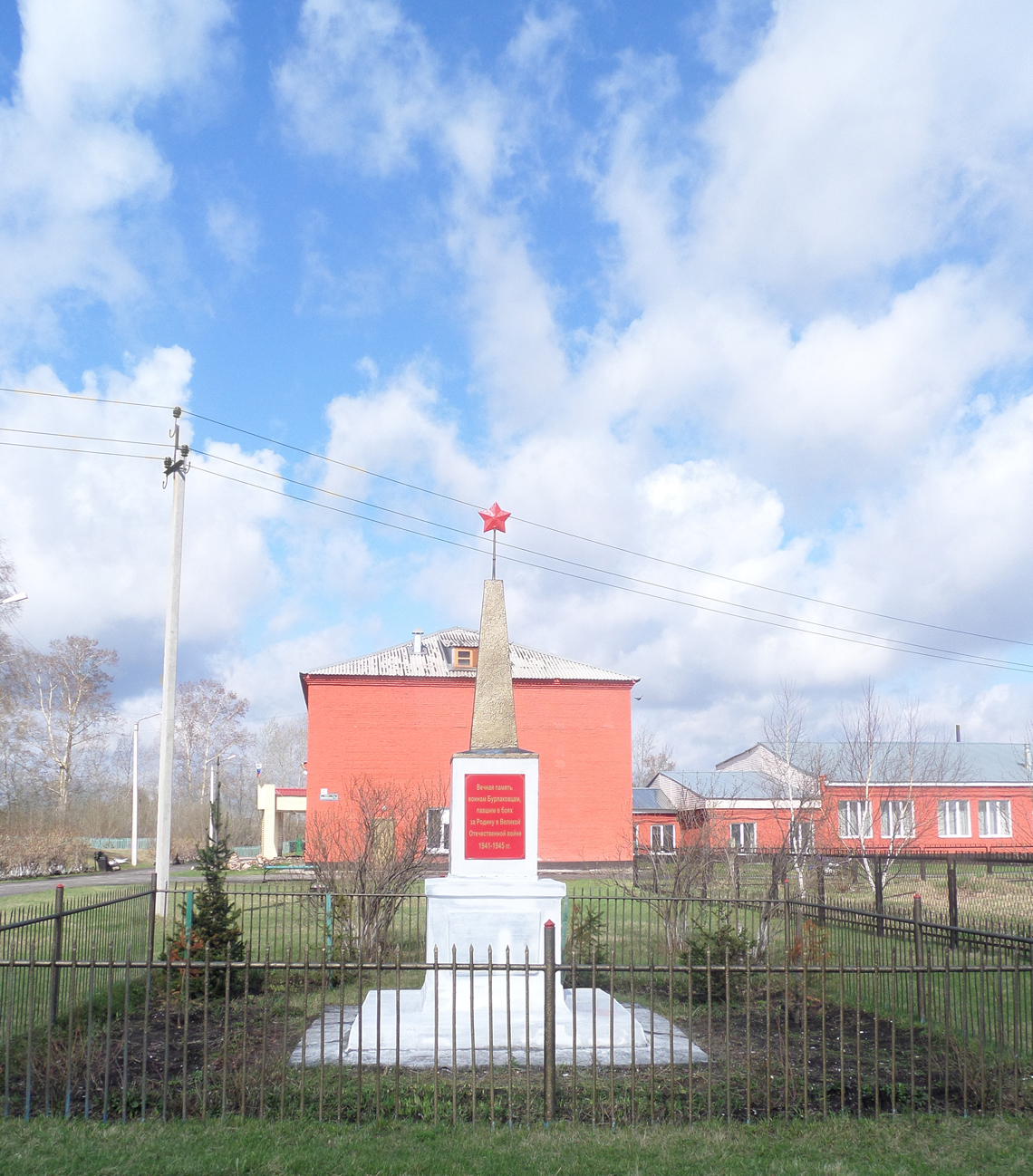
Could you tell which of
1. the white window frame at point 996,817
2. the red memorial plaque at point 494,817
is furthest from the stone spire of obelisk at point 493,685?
the white window frame at point 996,817

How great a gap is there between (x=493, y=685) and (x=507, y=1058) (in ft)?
13.5

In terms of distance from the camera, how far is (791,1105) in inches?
262

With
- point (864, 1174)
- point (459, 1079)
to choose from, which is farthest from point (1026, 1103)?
point (459, 1079)

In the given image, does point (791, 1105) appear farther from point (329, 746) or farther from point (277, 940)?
point (329, 746)

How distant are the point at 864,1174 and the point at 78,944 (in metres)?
8.25

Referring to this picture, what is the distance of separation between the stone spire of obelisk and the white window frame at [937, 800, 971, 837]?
36230mm

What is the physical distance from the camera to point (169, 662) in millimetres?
16703

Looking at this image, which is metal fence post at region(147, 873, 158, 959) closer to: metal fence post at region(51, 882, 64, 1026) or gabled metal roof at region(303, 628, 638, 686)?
metal fence post at region(51, 882, 64, 1026)

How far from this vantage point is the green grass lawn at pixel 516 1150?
5434mm

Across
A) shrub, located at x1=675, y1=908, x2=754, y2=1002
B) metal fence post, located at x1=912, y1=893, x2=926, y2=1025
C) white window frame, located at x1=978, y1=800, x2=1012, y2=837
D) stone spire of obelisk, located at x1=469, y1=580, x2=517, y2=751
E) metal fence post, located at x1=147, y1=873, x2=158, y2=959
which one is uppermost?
stone spire of obelisk, located at x1=469, y1=580, x2=517, y2=751

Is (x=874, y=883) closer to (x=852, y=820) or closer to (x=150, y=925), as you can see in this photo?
(x=150, y=925)

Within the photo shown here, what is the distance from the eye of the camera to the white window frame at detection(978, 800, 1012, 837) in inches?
1628

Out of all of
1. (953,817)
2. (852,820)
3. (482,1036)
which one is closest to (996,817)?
(953,817)

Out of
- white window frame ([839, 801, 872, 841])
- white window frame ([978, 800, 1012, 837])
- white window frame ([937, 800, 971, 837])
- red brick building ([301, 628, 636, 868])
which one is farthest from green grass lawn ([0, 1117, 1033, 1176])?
white window frame ([978, 800, 1012, 837])
